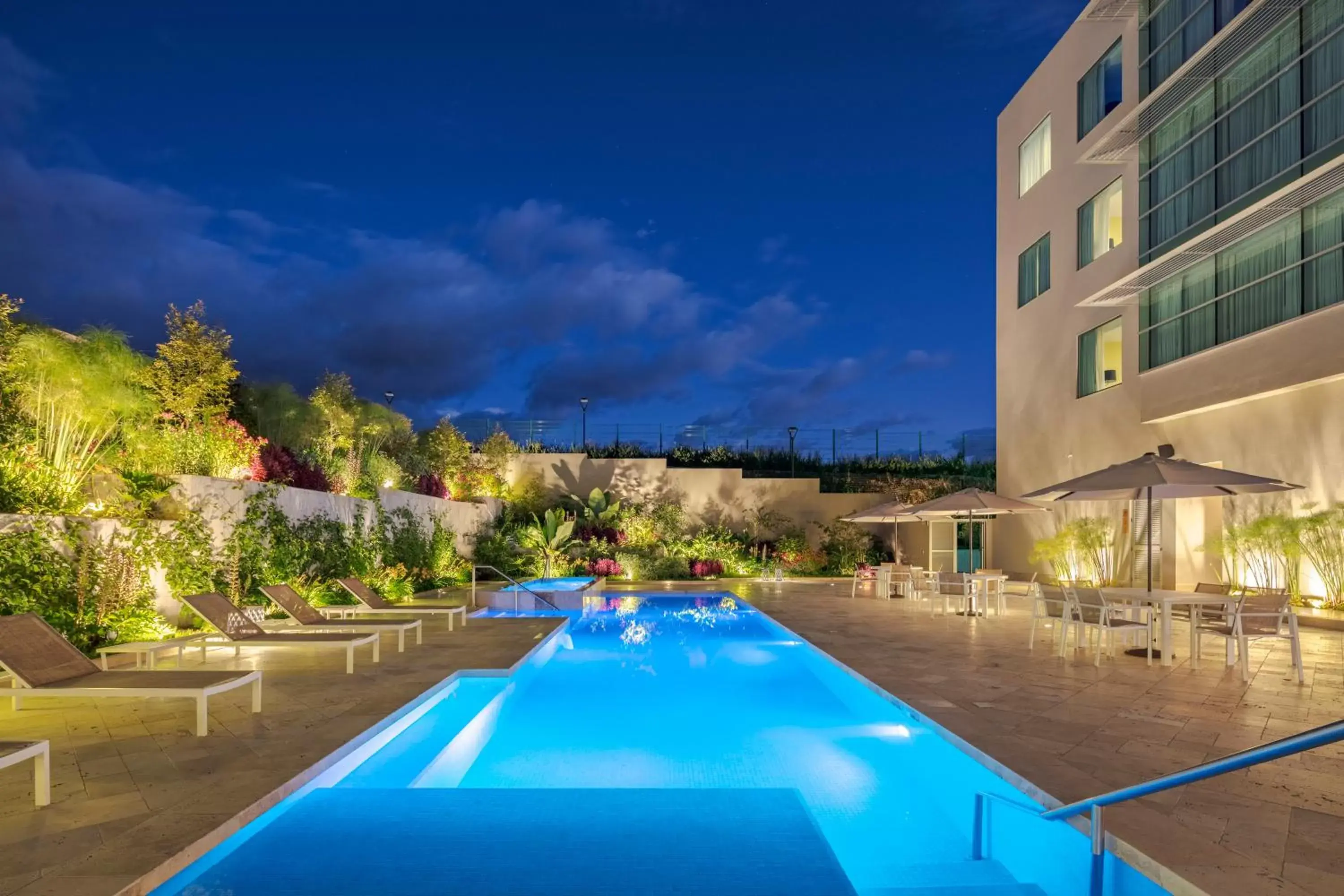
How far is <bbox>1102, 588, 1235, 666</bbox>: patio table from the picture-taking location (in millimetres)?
7922

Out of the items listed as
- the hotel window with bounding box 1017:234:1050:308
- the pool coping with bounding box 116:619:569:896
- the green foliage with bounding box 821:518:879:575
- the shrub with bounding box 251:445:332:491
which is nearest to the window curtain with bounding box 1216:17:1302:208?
the hotel window with bounding box 1017:234:1050:308

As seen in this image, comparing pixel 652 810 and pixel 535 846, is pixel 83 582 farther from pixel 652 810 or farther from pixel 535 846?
pixel 652 810

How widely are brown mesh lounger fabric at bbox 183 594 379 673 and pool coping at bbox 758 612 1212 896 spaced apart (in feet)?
15.3

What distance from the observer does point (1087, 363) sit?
1688 centimetres

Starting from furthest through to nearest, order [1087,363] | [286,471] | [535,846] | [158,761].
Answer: [1087,363], [286,471], [158,761], [535,846]

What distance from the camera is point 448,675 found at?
289 inches

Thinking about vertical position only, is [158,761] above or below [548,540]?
below

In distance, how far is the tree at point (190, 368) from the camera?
10.5 m

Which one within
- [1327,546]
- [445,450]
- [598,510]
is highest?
[445,450]

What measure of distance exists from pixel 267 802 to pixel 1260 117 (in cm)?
1461

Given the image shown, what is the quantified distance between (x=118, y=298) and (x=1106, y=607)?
30.1 meters

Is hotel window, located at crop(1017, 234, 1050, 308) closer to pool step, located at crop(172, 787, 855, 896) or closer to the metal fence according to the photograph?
the metal fence

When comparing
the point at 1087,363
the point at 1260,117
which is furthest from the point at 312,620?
the point at 1087,363

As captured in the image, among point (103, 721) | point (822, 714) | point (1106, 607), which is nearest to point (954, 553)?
point (1106, 607)
